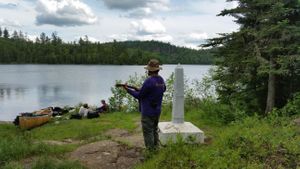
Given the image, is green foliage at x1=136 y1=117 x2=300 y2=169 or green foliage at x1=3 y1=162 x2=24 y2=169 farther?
green foliage at x1=3 y1=162 x2=24 y2=169

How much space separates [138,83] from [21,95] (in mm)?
22854

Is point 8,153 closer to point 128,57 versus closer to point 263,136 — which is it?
→ point 263,136

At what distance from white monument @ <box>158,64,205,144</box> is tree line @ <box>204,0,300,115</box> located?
267 centimetres

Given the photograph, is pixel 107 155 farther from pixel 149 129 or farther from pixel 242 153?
pixel 242 153

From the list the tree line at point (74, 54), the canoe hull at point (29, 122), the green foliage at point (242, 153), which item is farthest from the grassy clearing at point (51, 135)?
the tree line at point (74, 54)

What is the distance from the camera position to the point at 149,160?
19.7ft

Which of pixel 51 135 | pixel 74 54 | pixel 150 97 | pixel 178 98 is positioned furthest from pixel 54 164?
pixel 74 54

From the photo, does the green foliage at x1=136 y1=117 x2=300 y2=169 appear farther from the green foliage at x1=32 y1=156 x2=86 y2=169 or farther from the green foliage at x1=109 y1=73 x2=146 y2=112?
the green foliage at x1=109 y1=73 x2=146 y2=112

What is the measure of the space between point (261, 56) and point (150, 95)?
511 centimetres

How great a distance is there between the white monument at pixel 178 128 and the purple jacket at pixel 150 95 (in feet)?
2.11

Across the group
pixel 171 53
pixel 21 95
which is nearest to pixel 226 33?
pixel 21 95

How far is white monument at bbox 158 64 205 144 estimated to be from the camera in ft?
23.0

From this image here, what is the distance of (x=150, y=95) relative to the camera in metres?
6.24

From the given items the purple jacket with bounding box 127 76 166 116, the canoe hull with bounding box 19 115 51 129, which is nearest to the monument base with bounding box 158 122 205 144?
the purple jacket with bounding box 127 76 166 116
